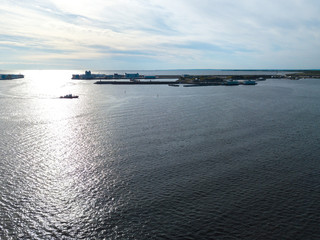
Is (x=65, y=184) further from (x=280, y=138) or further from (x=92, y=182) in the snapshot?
(x=280, y=138)

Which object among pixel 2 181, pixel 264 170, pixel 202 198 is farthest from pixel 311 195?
pixel 2 181

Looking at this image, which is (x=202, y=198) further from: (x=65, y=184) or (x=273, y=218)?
(x=65, y=184)

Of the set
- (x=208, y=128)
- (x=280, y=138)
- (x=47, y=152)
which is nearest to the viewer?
(x=47, y=152)

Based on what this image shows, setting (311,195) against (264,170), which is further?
→ (264,170)

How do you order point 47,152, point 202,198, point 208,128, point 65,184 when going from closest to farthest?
1. point 202,198
2. point 65,184
3. point 47,152
4. point 208,128

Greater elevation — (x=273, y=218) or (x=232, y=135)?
(x=232, y=135)

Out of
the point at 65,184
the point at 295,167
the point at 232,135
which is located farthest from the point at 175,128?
the point at 65,184
